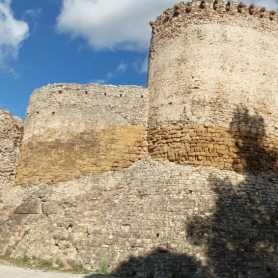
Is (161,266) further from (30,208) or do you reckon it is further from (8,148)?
(8,148)

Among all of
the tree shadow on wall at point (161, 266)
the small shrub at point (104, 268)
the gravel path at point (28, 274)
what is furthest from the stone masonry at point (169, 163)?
the gravel path at point (28, 274)

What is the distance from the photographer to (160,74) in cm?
1317

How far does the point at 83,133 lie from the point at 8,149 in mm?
3617

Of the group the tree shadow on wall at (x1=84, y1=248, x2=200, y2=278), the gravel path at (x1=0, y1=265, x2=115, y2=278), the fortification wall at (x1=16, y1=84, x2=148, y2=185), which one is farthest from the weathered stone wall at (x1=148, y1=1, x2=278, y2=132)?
the gravel path at (x1=0, y1=265, x2=115, y2=278)

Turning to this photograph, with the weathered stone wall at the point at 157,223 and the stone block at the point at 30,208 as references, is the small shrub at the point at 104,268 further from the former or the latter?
the stone block at the point at 30,208

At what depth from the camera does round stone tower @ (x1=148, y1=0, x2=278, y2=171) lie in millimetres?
11672

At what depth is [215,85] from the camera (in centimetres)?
1217

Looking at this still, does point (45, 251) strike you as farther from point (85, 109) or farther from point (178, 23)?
point (178, 23)

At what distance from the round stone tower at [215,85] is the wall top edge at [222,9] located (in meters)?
0.03

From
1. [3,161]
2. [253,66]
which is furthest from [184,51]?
[3,161]

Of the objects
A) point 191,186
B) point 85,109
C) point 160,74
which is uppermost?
point 160,74

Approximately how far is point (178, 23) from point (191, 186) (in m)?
5.61

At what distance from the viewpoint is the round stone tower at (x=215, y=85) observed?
11.7 meters

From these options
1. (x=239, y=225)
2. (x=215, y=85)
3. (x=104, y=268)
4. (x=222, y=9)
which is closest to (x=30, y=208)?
(x=104, y=268)
